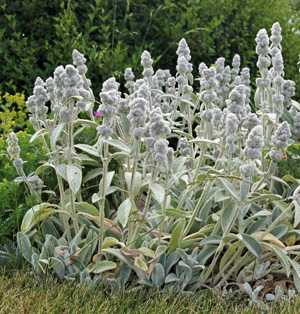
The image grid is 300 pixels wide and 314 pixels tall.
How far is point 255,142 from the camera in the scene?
2020mm

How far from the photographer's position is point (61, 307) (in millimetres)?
2094

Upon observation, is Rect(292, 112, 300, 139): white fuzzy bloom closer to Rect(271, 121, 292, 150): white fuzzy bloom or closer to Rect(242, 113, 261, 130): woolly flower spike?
Rect(271, 121, 292, 150): white fuzzy bloom

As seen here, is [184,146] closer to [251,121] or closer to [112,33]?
[251,121]

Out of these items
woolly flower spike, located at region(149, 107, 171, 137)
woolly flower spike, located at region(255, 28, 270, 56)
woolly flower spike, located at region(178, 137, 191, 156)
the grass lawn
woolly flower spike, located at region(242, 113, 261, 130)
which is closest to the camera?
woolly flower spike, located at region(149, 107, 171, 137)

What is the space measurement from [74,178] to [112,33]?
3360mm


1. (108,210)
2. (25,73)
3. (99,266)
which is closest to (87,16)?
(25,73)

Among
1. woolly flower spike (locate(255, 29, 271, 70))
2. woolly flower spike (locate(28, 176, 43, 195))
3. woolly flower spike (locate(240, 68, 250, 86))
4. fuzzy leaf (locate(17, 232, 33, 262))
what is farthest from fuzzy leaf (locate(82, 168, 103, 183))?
woolly flower spike (locate(240, 68, 250, 86))

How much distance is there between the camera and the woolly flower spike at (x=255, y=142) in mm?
2004

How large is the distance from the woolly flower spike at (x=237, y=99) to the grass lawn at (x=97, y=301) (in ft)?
3.17

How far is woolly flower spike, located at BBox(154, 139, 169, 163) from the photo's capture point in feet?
6.30

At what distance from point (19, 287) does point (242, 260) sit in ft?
3.97

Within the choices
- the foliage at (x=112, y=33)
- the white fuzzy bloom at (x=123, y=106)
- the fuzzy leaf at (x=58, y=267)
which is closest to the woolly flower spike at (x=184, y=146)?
the white fuzzy bloom at (x=123, y=106)

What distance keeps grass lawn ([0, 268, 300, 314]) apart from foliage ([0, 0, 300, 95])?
108 inches

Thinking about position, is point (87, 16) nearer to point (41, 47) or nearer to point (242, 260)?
point (41, 47)
